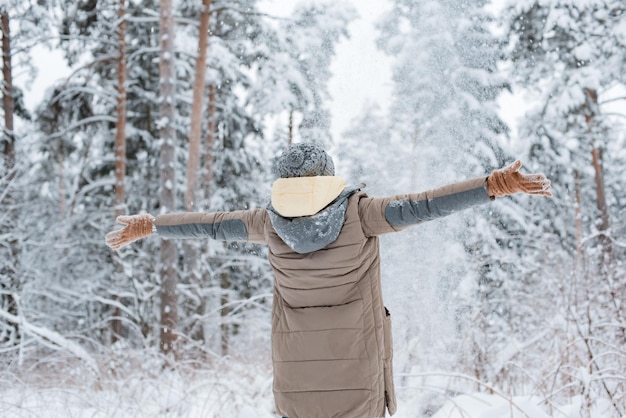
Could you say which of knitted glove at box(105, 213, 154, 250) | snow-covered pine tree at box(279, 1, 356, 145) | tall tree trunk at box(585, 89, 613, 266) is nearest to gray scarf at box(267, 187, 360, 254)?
knitted glove at box(105, 213, 154, 250)

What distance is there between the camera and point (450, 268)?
6414mm

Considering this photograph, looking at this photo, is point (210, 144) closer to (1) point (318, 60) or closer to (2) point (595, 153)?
(1) point (318, 60)

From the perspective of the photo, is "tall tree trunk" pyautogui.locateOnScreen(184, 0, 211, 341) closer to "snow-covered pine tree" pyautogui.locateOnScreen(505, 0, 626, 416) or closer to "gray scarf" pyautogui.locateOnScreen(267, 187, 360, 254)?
"snow-covered pine tree" pyautogui.locateOnScreen(505, 0, 626, 416)

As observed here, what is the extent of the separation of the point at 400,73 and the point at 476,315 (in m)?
2.72

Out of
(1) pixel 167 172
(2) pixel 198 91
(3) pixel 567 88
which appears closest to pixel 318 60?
(1) pixel 167 172

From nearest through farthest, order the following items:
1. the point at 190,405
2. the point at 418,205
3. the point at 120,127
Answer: the point at 418,205 → the point at 190,405 → the point at 120,127

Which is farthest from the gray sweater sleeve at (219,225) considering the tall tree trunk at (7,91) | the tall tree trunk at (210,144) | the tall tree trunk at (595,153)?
the tall tree trunk at (210,144)

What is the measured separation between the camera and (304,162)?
2.26 meters

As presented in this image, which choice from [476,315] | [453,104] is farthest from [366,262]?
[453,104]

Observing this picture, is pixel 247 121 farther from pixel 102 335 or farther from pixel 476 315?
pixel 476 315

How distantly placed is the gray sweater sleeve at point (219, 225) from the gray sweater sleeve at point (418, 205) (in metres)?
0.49

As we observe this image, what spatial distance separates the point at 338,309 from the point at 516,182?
0.81 m

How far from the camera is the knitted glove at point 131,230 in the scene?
8.75 feet

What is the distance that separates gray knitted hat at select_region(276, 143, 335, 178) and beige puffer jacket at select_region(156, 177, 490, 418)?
0.47 ft
